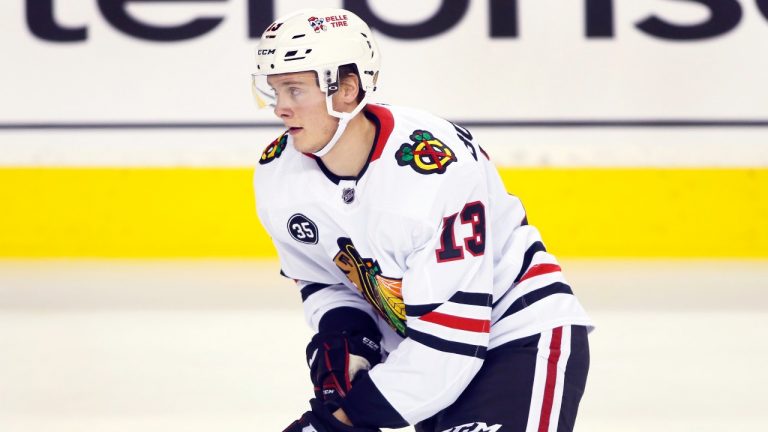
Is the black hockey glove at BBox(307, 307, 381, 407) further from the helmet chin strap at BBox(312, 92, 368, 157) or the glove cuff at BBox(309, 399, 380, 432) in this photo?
the helmet chin strap at BBox(312, 92, 368, 157)

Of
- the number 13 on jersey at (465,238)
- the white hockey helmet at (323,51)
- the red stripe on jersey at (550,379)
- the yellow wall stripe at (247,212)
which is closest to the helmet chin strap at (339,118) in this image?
the white hockey helmet at (323,51)

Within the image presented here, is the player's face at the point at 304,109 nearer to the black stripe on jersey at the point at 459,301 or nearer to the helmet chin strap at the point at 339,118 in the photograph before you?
the helmet chin strap at the point at 339,118

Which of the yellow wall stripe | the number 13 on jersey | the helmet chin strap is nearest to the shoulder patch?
the helmet chin strap

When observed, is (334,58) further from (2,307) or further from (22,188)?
(22,188)

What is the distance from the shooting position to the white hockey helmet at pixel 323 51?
6.10ft

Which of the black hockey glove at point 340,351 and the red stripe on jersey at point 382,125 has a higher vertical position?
the red stripe on jersey at point 382,125

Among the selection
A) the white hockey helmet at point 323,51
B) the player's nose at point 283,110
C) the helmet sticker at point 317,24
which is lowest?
the player's nose at point 283,110

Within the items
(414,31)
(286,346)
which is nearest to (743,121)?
(414,31)

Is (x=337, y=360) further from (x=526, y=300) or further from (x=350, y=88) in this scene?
(x=350, y=88)

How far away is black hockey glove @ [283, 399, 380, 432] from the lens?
1.90 metres

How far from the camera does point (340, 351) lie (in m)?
2.04

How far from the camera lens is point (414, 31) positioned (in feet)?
17.0

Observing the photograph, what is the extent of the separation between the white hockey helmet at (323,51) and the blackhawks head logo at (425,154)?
0.10 metres

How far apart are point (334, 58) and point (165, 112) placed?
349 cm
